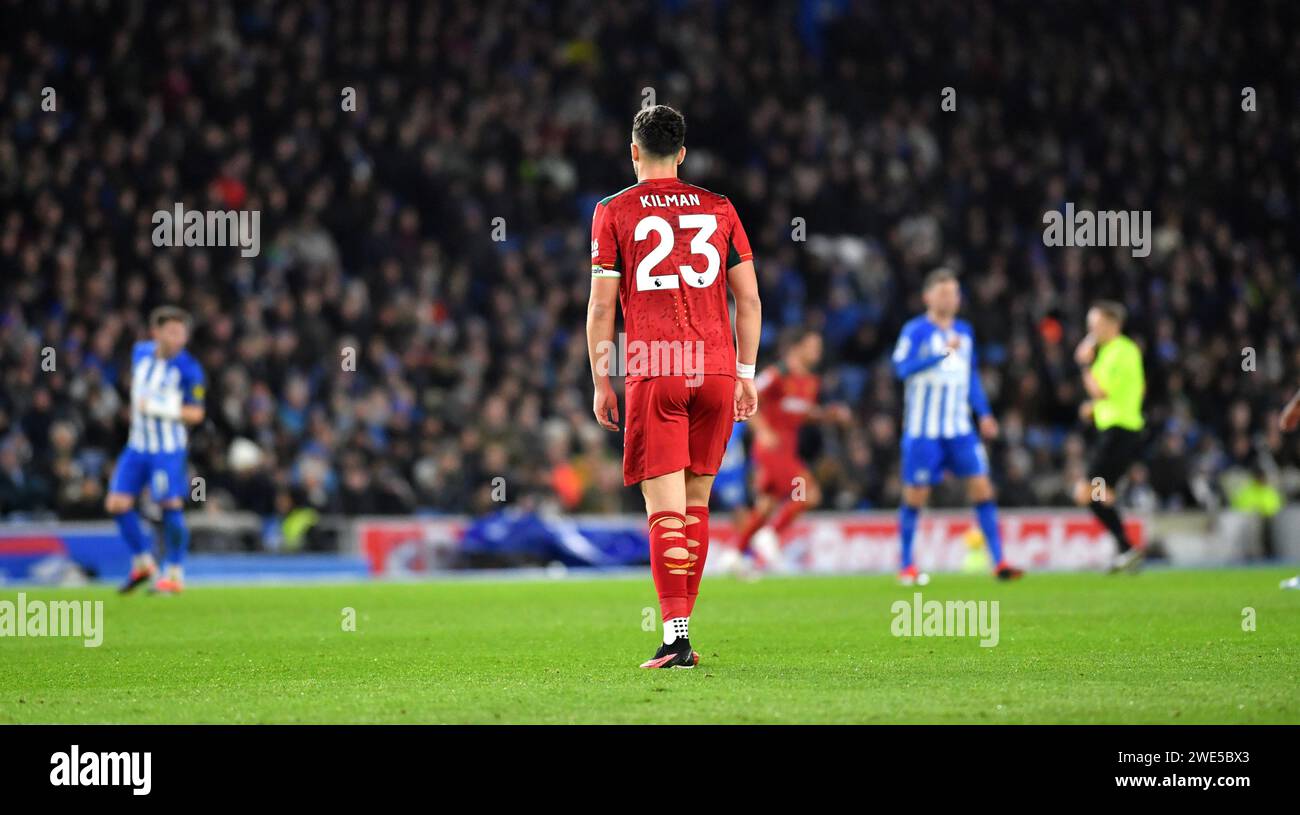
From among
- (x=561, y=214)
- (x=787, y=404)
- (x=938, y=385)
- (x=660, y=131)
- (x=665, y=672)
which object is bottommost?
(x=665, y=672)

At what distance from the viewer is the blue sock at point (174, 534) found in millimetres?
14773

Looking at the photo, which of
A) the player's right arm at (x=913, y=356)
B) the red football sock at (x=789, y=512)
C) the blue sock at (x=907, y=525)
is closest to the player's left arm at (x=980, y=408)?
the player's right arm at (x=913, y=356)

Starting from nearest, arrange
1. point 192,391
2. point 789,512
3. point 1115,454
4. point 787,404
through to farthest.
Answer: point 192,391 → point 1115,454 → point 787,404 → point 789,512

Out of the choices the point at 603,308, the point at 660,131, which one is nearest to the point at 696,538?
the point at 603,308

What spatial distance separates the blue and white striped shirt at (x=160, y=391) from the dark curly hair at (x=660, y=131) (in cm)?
816

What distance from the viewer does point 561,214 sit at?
25.7 meters

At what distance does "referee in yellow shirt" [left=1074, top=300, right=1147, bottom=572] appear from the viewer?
15.7m

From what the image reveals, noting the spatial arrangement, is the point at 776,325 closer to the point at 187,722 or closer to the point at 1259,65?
the point at 1259,65

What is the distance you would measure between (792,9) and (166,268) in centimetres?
1335

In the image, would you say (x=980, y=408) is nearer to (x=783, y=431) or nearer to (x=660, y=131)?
(x=783, y=431)

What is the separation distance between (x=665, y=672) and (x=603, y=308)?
164cm

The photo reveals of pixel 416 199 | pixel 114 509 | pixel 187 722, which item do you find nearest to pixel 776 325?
pixel 416 199

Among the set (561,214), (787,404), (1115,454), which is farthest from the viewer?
(561,214)

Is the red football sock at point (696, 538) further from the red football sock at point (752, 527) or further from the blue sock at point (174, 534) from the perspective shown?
the red football sock at point (752, 527)
